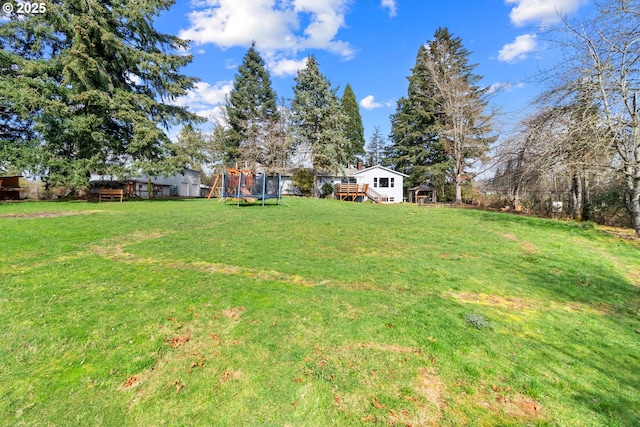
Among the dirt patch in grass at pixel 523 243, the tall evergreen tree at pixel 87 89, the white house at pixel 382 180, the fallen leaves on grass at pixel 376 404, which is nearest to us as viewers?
the fallen leaves on grass at pixel 376 404

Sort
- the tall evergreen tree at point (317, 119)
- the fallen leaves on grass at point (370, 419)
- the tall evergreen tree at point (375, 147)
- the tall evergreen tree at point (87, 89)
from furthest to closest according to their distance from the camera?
the tall evergreen tree at point (375, 147) < the tall evergreen tree at point (317, 119) < the tall evergreen tree at point (87, 89) < the fallen leaves on grass at point (370, 419)

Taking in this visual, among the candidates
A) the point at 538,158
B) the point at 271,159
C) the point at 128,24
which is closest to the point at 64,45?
the point at 128,24

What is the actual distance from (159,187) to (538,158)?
31.1m

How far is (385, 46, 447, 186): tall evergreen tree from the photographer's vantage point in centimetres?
3425

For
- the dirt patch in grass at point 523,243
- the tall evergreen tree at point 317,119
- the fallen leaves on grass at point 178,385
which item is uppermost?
the tall evergreen tree at point 317,119

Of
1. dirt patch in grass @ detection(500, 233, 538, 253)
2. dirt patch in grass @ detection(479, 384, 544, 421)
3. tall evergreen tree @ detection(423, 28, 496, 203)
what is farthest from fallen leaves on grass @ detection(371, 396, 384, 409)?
tall evergreen tree @ detection(423, 28, 496, 203)

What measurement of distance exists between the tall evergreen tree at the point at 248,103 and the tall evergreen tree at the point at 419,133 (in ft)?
55.8

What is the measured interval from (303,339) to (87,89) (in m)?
22.2

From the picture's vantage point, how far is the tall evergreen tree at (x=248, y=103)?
35281 millimetres

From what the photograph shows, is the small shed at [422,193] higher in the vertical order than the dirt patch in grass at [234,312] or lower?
higher

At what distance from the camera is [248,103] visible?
36.0 meters

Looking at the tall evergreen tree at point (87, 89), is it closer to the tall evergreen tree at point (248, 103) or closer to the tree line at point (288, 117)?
the tree line at point (288, 117)

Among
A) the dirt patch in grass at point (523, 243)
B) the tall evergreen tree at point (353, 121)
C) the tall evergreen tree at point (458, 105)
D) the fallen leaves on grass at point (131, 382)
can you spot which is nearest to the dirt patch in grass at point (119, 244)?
the fallen leaves on grass at point (131, 382)

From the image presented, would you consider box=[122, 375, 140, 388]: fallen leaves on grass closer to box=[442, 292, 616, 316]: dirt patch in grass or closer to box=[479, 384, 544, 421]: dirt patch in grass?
box=[479, 384, 544, 421]: dirt patch in grass
